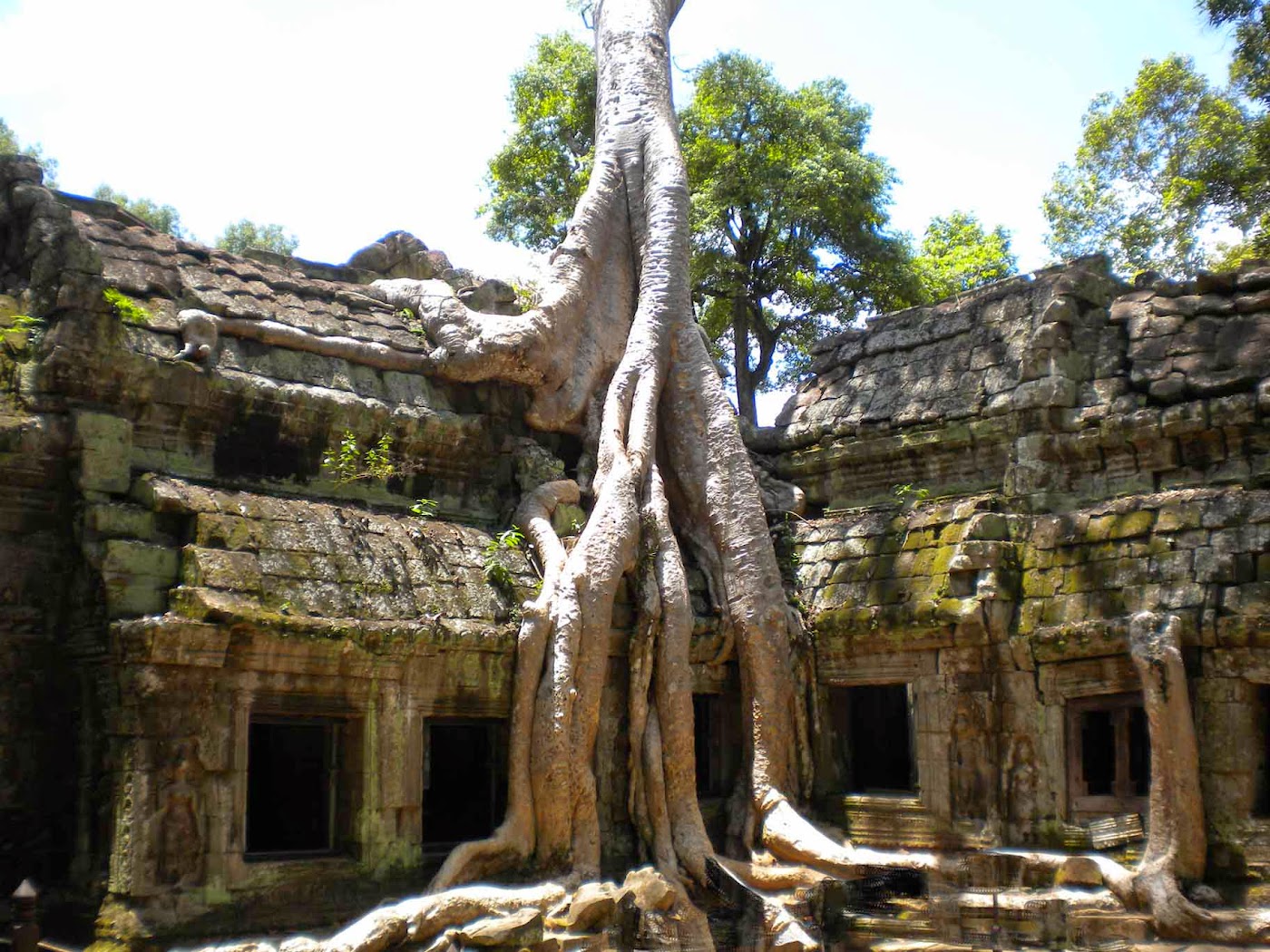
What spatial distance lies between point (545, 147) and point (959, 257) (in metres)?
6.47

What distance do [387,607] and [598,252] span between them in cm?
435

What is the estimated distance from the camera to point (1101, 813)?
9.03 metres

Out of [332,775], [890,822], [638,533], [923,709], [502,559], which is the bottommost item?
[890,822]

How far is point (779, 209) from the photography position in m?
18.9

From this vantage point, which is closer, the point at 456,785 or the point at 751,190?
the point at 456,785

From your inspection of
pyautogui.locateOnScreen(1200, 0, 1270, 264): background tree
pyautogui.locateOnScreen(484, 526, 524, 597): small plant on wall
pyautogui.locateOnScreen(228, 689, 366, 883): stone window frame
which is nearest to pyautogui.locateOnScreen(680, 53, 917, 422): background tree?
pyautogui.locateOnScreen(1200, 0, 1270, 264): background tree

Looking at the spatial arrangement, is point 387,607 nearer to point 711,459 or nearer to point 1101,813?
point 711,459

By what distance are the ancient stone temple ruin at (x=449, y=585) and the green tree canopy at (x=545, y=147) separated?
28.7 ft

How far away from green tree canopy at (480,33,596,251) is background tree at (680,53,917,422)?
5.14ft

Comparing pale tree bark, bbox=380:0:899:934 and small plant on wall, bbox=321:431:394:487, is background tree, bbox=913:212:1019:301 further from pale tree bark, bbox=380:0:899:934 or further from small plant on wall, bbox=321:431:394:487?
small plant on wall, bbox=321:431:394:487

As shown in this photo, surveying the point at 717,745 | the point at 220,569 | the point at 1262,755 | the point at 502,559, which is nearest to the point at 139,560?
the point at 220,569

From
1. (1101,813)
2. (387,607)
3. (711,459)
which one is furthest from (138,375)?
(1101,813)

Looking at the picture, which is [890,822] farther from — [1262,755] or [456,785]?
[456,785]

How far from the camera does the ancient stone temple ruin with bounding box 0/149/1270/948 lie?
26.1ft
